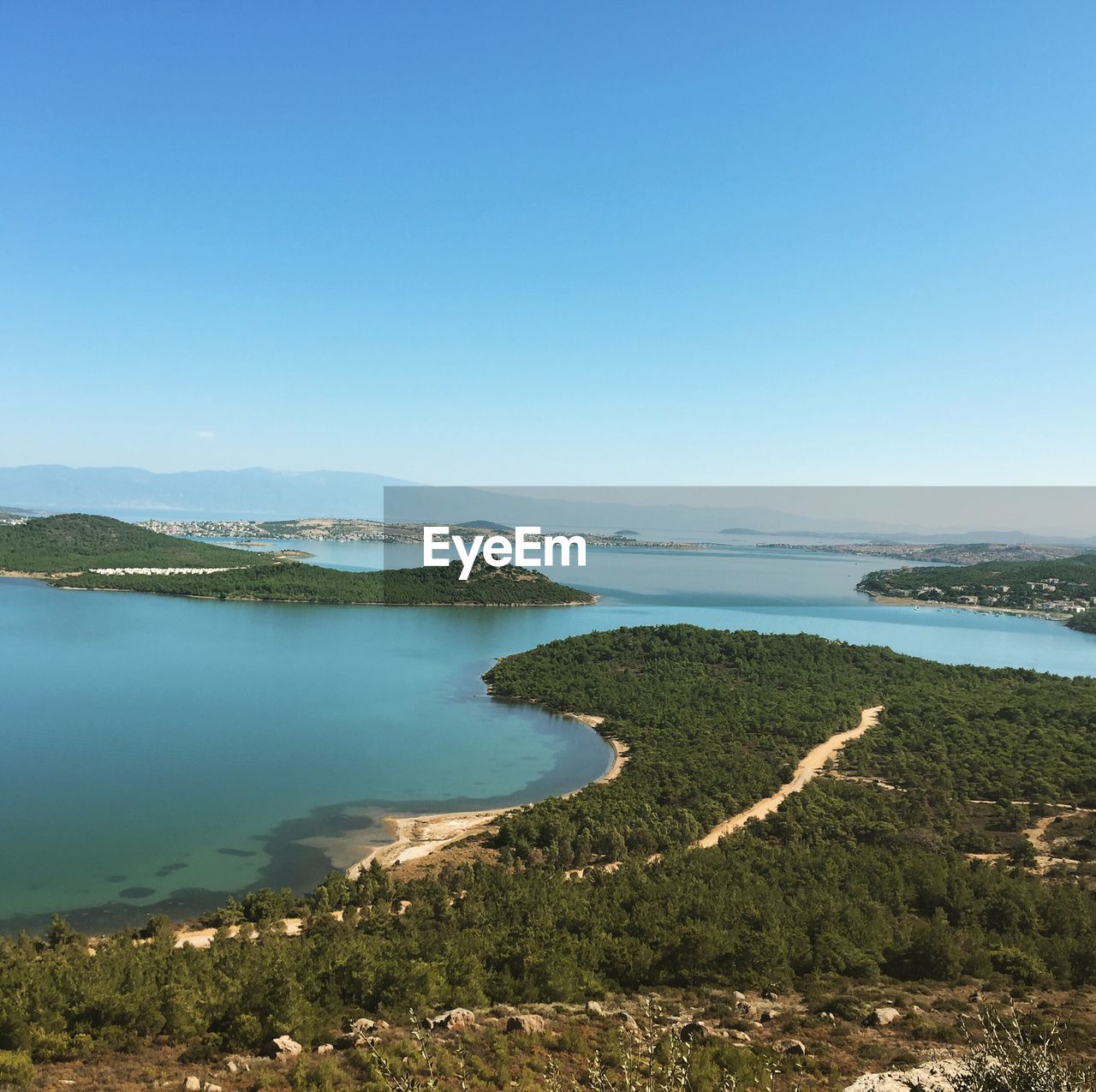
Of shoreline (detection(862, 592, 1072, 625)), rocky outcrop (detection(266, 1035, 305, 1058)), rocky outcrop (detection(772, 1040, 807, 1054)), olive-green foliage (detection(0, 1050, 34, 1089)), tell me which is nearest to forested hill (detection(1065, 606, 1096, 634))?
shoreline (detection(862, 592, 1072, 625))

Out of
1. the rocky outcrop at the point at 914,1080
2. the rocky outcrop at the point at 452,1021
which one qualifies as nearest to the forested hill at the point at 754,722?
the rocky outcrop at the point at 452,1021

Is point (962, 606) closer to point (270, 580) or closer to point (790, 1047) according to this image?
Answer: point (270, 580)

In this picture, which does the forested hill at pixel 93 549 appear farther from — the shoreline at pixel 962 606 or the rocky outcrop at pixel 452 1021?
the rocky outcrop at pixel 452 1021

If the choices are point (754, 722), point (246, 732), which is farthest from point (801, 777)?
point (246, 732)

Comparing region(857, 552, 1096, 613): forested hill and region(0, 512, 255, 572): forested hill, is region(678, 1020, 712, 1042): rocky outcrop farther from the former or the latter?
region(857, 552, 1096, 613): forested hill
